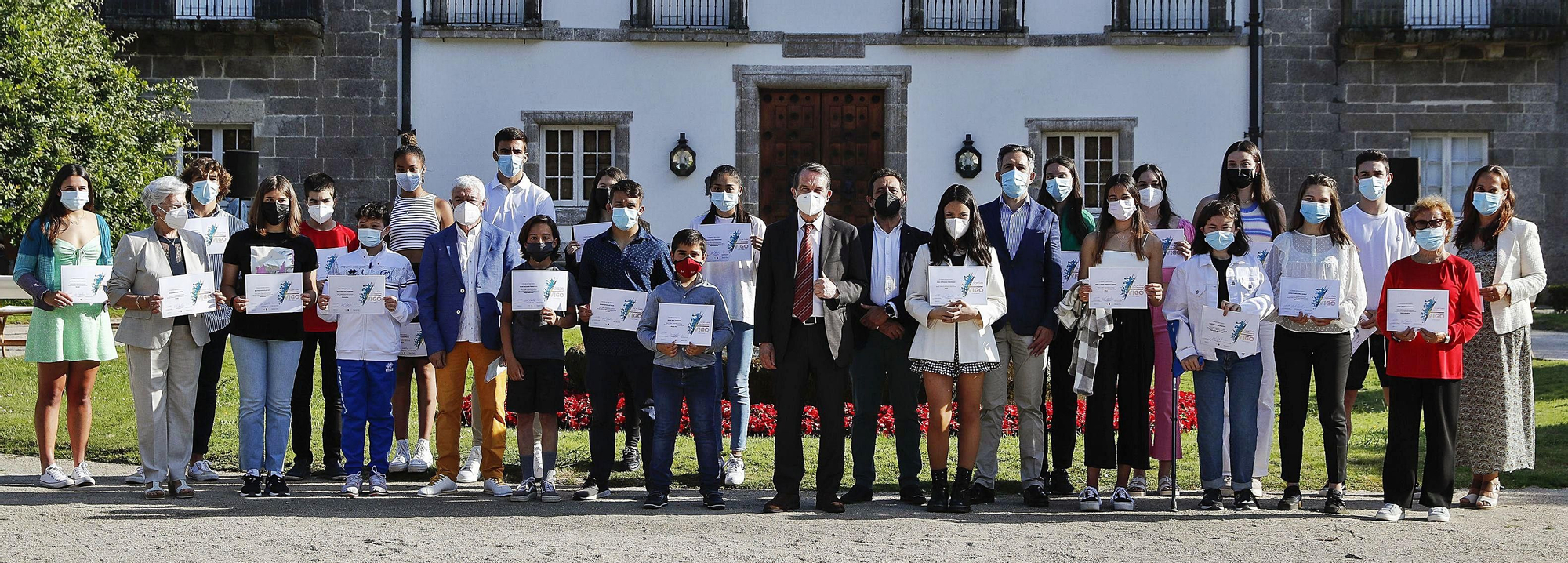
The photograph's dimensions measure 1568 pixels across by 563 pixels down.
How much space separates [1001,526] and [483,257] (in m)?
3.18

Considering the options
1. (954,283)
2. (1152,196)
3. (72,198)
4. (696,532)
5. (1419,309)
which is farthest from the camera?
(1152,196)

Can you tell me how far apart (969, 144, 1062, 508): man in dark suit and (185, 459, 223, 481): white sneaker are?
4.34 metres

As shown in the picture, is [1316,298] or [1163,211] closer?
[1316,298]

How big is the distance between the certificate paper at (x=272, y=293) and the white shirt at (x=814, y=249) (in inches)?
105

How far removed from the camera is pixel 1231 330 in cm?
772

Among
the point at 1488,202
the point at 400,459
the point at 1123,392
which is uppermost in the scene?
the point at 1488,202

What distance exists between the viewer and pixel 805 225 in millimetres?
7980

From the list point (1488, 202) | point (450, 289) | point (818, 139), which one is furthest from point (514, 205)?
point (818, 139)

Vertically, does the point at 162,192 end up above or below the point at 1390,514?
above

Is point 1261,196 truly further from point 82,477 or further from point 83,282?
point 82,477

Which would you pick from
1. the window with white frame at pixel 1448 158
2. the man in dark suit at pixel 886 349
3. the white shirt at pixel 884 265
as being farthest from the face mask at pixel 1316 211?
the window with white frame at pixel 1448 158

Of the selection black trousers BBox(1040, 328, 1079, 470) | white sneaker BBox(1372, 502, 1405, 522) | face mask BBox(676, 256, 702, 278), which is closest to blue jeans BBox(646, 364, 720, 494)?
face mask BBox(676, 256, 702, 278)

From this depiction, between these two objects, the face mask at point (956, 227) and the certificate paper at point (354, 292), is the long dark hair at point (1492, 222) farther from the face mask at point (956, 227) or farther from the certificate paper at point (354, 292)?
the certificate paper at point (354, 292)

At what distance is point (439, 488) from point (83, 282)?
2.21m
